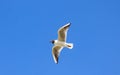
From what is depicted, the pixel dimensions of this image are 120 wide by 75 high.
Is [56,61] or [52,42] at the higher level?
[52,42]

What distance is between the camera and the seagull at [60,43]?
13950 mm

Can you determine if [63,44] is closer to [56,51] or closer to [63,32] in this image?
[63,32]

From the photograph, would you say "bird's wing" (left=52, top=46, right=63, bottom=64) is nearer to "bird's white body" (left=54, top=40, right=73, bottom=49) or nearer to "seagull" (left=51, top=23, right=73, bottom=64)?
"seagull" (left=51, top=23, right=73, bottom=64)

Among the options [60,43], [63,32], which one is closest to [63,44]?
[60,43]

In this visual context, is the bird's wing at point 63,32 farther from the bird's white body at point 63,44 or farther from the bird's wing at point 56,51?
the bird's wing at point 56,51

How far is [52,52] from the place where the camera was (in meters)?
14.7

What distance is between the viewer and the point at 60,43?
1434cm

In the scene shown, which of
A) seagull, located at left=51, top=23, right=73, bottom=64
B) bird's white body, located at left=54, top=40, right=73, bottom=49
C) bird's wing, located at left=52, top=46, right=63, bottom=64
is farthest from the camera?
bird's wing, located at left=52, top=46, right=63, bottom=64

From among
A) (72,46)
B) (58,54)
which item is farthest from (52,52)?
(72,46)

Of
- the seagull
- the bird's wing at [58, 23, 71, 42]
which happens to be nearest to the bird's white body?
the seagull

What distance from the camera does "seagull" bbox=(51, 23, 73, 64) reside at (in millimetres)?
13950

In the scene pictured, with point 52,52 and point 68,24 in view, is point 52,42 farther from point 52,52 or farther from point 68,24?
point 68,24

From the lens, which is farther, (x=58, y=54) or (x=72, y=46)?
(x=58, y=54)

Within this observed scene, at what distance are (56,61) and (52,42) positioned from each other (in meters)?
0.97
